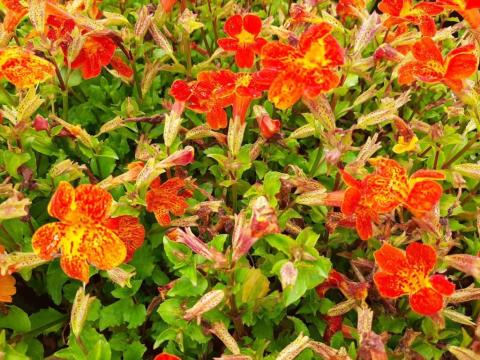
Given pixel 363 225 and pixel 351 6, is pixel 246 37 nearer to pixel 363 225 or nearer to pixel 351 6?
pixel 351 6

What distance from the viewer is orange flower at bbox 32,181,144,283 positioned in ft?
3.54

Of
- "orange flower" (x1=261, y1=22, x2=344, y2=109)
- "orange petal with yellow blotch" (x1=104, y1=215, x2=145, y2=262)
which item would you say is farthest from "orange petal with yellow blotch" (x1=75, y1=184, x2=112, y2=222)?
"orange flower" (x1=261, y1=22, x2=344, y2=109)

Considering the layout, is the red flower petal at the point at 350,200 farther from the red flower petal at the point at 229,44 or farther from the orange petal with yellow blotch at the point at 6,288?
the orange petal with yellow blotch at the point at 6,288

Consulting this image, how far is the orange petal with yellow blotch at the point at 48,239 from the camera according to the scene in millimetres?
1074

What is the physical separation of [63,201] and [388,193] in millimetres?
599

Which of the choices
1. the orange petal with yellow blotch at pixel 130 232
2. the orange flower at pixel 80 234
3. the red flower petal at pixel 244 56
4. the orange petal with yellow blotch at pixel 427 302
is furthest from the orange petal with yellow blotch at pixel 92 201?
the orange petal with yellow blotch at pixel 427 302

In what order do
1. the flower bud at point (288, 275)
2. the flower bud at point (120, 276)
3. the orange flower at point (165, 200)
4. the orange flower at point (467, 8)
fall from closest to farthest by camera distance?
the flower bud at point (288, 275) → the flower bud at point (120, 276) → the orange flower at point (165, 200) → the orange flower at point (467, 8)

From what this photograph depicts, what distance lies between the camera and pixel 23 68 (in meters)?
1.26

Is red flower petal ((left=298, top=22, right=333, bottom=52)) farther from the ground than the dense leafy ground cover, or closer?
farther from the ground

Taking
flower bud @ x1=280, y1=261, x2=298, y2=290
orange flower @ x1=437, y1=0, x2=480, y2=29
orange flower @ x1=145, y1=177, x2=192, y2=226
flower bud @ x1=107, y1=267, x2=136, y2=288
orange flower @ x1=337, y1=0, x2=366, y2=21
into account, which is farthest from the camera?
orange flower @ x1=337, y1=0, x2=366, y2=21

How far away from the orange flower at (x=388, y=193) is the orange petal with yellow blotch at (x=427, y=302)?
0.14 m

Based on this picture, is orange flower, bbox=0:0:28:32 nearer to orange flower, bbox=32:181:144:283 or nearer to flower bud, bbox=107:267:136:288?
orange flower, bbox=32:181:144:283

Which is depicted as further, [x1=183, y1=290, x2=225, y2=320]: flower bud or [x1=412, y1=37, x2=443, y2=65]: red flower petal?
[x1=412, y1=37, x2=443, y2=65]: red flower petal

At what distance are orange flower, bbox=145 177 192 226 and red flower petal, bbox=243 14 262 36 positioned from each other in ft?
1.30
